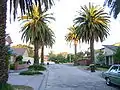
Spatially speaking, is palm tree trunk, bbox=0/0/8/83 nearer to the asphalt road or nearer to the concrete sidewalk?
the concrete sidewalk

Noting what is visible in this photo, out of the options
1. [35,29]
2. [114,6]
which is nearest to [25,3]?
[114,6]

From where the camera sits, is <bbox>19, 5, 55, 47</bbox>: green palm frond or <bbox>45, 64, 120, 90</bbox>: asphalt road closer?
<bbox>45, 64, 120, 90</bbox>: asphalt road

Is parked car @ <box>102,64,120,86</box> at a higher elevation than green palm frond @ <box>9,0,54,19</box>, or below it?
below

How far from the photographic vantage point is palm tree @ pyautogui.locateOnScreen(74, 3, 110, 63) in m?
53.8

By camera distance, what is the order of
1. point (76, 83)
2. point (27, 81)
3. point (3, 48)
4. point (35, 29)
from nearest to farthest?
1. point (3, 48)
2. point (76, 83)
3. point (27, 81)
4. point (35, 29)

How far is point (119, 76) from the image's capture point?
1836 centimetres

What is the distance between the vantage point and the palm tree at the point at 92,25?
53.8 m

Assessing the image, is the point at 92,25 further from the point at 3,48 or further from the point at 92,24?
the point at 3,48

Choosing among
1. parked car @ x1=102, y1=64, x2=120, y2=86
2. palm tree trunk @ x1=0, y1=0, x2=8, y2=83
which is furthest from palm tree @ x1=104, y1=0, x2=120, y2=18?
palm tree trunk @ x1=0, y1=0, x2=8, y2=83

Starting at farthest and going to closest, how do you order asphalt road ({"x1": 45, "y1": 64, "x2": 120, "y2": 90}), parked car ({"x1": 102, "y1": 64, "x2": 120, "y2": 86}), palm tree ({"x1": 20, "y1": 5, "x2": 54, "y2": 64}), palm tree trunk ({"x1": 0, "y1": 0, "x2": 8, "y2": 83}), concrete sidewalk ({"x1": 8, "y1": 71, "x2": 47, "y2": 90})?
palm tree ({"x1": 20, "y1": 5, "x2": 54, "y2": 64}), concrete sidewalk ({"x1": 8, "y1": 71, "x2": 47, "y2": 90}), asphalt road ({"x1": 45, "y1": 64, "x2": 120, "y2": 90}), parked car ({"x1": 102, "y1": 64, "x2": 120, "y2": 86}), palm tree trunk ({"x1": 0, "y1": 0, "x2": 8, "y2": 83})

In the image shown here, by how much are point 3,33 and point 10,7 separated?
602cm

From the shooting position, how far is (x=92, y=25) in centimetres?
5359

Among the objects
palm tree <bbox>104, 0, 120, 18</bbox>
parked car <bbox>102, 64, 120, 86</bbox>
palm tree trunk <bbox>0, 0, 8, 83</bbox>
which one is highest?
palm tree <bbox>104, 0, 120, 18</bbox>

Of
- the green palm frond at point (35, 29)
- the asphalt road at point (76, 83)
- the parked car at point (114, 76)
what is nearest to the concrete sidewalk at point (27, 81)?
the asphalt road at point (76, 83)
